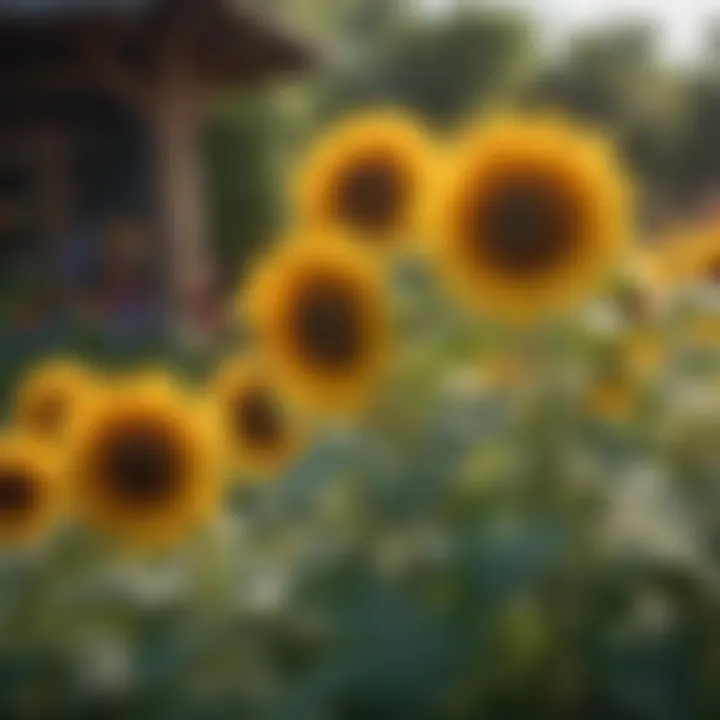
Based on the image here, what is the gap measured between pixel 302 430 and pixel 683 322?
4.9 inches

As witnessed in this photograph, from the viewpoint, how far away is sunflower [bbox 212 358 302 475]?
1.65 feet

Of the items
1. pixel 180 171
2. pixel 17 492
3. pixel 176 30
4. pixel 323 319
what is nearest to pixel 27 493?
pixel 17 492

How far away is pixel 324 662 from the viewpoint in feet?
1.28

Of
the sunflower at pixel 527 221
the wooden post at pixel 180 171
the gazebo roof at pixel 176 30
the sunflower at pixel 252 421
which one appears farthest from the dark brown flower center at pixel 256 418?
the wooden post at pixel 180 171

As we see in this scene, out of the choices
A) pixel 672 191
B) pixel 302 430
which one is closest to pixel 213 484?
pixel 302 430

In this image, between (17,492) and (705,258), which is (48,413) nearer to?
(17,492)

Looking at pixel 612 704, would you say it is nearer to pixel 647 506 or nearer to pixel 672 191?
pixel 647 506

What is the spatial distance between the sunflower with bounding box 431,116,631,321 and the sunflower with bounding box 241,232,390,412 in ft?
0.09

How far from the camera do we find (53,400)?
1.88 ft

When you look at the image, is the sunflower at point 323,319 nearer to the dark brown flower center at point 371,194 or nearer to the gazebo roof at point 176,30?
the dark brown flower center at point 371,194

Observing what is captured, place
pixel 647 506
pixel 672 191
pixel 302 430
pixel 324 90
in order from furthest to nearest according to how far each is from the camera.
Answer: pixel 324 90
pixel 672 191
pixel 302 430
pixel 647 506

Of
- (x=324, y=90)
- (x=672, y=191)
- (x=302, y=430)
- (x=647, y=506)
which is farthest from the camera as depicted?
(x=324, y=90)

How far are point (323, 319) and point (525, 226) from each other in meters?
0.07

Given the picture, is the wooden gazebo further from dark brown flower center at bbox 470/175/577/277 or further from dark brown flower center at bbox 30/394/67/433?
dark brown flower center at bbox 470/175/577/277
